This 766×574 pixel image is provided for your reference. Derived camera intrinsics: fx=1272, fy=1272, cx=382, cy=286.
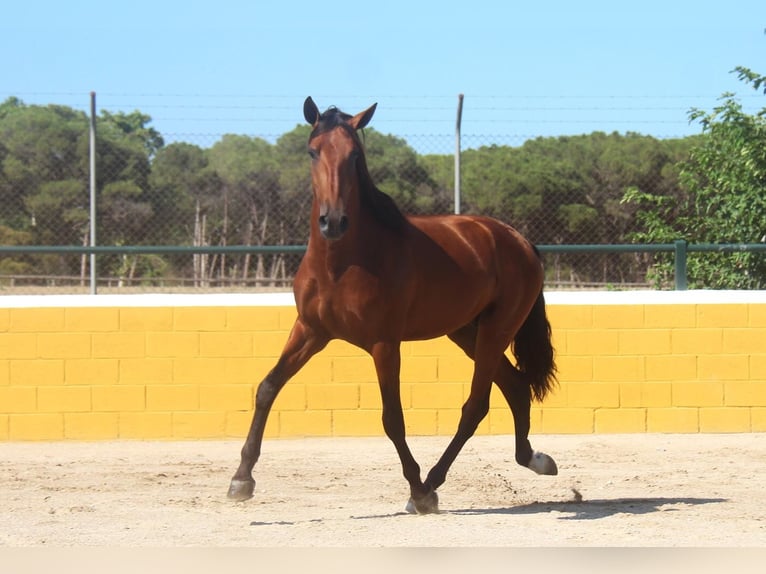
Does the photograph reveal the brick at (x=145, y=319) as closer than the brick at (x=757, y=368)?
Yes

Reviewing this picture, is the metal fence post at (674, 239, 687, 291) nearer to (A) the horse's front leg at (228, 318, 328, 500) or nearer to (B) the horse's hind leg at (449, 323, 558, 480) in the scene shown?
(B) the horse's hind leg at (449, 323, 558, 480)

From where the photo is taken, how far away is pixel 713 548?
203 inches

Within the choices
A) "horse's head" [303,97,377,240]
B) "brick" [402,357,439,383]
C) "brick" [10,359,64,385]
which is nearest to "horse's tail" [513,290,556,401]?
"horse's head" [303,97,377,240]

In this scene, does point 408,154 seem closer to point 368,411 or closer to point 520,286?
point 368,411

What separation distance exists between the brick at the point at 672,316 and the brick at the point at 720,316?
58mm

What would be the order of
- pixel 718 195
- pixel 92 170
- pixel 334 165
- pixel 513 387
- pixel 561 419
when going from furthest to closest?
pixel 718 195
pixel 92 170
pixel 561 419
pixel 513 387
pixel 334 165

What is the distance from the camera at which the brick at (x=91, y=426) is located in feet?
29.6

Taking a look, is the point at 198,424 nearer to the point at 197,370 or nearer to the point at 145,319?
the point at 197,370

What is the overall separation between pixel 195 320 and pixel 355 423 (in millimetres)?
1363

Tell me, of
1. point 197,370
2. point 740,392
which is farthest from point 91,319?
point 740,392

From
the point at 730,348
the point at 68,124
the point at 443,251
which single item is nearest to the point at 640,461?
the point at 730,348

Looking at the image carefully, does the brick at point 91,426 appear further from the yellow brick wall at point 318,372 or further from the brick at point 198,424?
the brick at point 198,424

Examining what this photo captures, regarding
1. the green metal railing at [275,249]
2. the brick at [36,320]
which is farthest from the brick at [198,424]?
the green metal railing at [275,249]

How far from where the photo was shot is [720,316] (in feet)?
30.5
